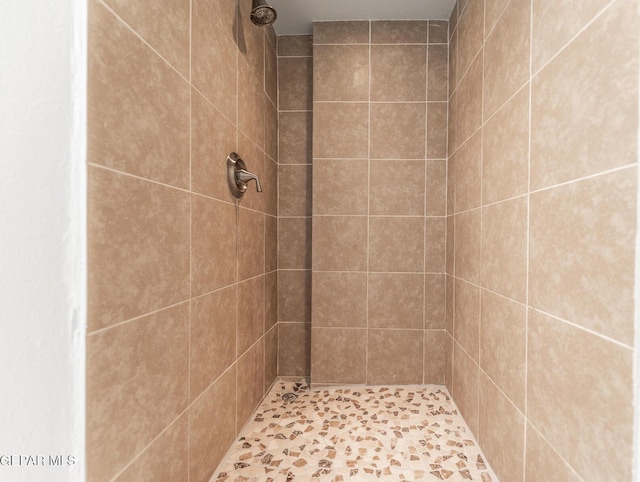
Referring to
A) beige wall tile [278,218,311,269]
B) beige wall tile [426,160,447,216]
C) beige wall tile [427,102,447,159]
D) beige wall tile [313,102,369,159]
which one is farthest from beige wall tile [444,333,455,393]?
beige wall tile [313,102,369,159]

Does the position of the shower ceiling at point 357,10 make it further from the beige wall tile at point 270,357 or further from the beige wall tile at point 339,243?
the beige wall tile at point 270,357

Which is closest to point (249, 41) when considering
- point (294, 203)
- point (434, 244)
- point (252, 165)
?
point (252, 165)

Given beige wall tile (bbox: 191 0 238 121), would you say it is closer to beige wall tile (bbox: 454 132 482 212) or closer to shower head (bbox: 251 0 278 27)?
shower head (bbox: 251 0 278 27)

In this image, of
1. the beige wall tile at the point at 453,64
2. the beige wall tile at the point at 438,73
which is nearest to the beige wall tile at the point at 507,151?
the beige wall tile at the point at 453,64

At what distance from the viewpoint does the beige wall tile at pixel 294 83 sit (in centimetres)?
212

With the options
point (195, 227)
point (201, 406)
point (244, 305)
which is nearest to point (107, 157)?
point (195, 227)

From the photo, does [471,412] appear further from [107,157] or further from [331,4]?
[331,4]

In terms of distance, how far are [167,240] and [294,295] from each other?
1.31 meters

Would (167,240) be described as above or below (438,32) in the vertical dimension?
below

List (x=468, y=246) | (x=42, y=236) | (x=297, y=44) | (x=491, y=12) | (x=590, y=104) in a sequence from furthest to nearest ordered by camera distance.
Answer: (x=297, y=44), (x=468, y=246), (x=491, y=12), (x=590, y=104), (x=42, y=236)

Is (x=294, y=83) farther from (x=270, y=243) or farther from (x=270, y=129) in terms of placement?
(x=270, y=243)

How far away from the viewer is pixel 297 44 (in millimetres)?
2107

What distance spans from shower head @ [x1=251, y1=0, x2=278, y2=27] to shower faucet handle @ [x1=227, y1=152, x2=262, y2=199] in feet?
1.89

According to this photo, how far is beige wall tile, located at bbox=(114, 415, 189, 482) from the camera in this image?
2.51ft
